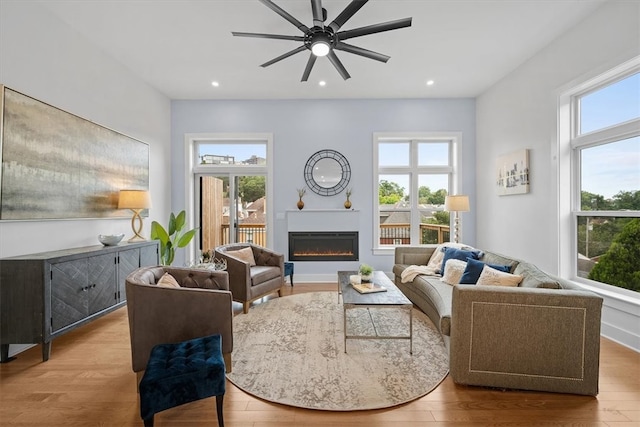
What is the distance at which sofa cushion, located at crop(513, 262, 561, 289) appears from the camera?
231cm

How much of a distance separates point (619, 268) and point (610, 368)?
1139 mm

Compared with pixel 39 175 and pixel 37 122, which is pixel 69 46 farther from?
pixel 39 175

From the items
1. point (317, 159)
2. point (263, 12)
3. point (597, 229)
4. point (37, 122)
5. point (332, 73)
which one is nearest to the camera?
point (37, 122)

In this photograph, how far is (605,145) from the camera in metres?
3.14

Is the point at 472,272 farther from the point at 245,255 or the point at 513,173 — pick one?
the point at 245,255

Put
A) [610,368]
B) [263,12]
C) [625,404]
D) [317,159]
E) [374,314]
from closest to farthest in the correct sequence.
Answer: [625,404] → [610,368] → [263,12] → [374,314] → [317,159]

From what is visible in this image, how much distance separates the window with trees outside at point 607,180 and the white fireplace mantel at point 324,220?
10.0 feet

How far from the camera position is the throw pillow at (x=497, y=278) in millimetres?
2689

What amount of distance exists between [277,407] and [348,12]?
303 cm

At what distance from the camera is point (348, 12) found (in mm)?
2369

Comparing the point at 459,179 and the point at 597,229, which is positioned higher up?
the point at 459,179

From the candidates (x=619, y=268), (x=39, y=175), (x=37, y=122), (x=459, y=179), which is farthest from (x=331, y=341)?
(x=459, y=179)

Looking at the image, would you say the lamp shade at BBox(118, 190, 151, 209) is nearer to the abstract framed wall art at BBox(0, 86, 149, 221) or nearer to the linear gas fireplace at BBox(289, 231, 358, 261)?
the abstract framed wall art at BBox(0, 86, 149, 221)

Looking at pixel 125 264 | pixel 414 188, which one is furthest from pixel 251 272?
pixel 414 188
